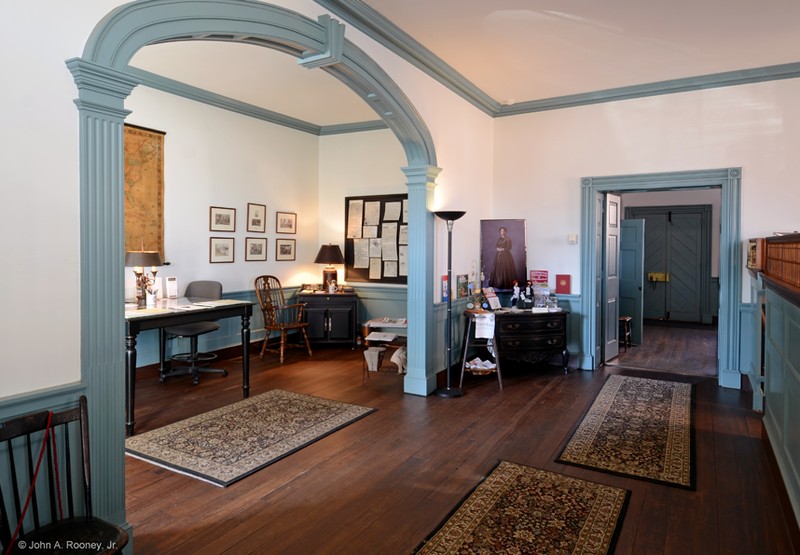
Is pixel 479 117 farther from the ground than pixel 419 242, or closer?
farther from the ground

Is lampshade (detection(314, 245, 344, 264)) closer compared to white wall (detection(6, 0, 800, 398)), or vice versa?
white wall (detection(6, 0, 800, 398))

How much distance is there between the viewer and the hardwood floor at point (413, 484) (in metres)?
2.81

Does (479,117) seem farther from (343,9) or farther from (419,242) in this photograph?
(343,9)

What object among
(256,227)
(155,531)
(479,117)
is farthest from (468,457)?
(256,227)

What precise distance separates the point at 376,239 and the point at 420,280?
2.84 m

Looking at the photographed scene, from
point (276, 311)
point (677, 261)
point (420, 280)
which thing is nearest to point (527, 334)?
point (420, 280)

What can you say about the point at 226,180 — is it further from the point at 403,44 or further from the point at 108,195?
the point at 108,195

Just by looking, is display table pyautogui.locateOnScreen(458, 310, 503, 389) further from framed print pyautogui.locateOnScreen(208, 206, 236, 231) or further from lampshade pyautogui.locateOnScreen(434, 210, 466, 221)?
framed print pyautogui.locateOnScreen(208, 206, 236, 231)

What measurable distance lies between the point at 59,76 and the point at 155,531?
7.72 feet

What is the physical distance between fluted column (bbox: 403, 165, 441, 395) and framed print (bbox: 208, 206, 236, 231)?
2.82m

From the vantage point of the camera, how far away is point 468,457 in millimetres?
3879

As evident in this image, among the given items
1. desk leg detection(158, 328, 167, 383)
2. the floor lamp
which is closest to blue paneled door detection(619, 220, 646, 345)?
the floor lamp

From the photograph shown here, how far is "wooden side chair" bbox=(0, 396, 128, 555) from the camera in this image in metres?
2.06

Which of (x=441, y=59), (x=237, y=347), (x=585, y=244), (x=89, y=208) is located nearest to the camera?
(x=89, y=208)
